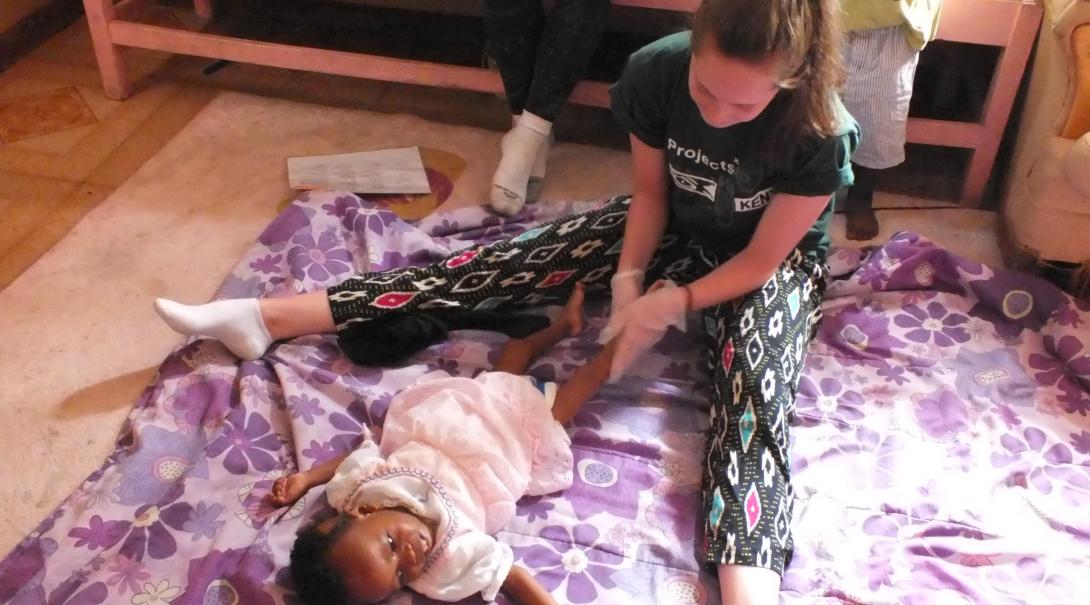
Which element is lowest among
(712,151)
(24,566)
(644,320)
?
(24,566)

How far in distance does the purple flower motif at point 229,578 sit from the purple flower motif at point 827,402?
30.6 inches

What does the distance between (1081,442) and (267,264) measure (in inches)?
52.1

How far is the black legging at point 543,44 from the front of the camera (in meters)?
1.77

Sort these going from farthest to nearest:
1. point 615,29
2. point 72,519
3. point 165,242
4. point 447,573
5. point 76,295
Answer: point 615,29, point 165,242, point 76,295, point 72,519, point 447,573

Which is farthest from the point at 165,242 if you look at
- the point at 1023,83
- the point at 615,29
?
the point at 1023,83

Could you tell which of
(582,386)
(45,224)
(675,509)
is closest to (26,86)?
(45,224)

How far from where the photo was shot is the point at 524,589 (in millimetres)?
1120

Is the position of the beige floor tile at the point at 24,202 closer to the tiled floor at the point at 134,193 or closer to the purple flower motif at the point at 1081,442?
the tiled floor at the point at 134,193

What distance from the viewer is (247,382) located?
1.38 meters

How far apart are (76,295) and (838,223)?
4.59ft

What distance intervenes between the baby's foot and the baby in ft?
0.25

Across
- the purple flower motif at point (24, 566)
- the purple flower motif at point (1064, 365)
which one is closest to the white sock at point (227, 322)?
the purple flower motif at point (24, 566)

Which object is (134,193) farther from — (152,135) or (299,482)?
(299,482)

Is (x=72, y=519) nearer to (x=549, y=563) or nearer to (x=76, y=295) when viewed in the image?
(x=76, y=295)
